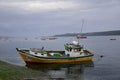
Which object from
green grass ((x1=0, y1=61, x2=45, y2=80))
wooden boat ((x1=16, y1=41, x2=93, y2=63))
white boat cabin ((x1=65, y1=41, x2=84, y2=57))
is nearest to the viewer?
green grass ((x1=0, y1=61, x2=45, y2=80))

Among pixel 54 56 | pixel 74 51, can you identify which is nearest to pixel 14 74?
pixel 54 56

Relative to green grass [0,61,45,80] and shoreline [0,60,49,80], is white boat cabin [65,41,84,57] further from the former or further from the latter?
shoreline [0,60,49,80]

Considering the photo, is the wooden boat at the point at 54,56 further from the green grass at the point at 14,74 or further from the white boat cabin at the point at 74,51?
the green grass at the point at 14,74

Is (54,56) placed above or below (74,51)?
below

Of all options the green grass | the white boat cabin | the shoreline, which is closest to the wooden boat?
the white boat cabin

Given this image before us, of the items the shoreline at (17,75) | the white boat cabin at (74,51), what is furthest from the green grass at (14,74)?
the white boat cabin at (74,51)

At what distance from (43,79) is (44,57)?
19582 mm

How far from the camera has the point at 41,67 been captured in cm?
4572

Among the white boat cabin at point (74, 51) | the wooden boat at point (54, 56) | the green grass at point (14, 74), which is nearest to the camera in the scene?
the green grass at point (14, 74)

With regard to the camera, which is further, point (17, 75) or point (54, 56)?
point (54, 56)

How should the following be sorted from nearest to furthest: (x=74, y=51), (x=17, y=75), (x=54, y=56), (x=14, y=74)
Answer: (x=17, y=75) → (x=14, y=74) → (x=54, y=56) → (x=74, y=51)

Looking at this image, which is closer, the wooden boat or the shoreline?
the shoreline

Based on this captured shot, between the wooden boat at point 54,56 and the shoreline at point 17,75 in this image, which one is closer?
the shoreline at point 17,75

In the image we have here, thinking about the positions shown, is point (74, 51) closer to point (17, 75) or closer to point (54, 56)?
point (54, 56)
